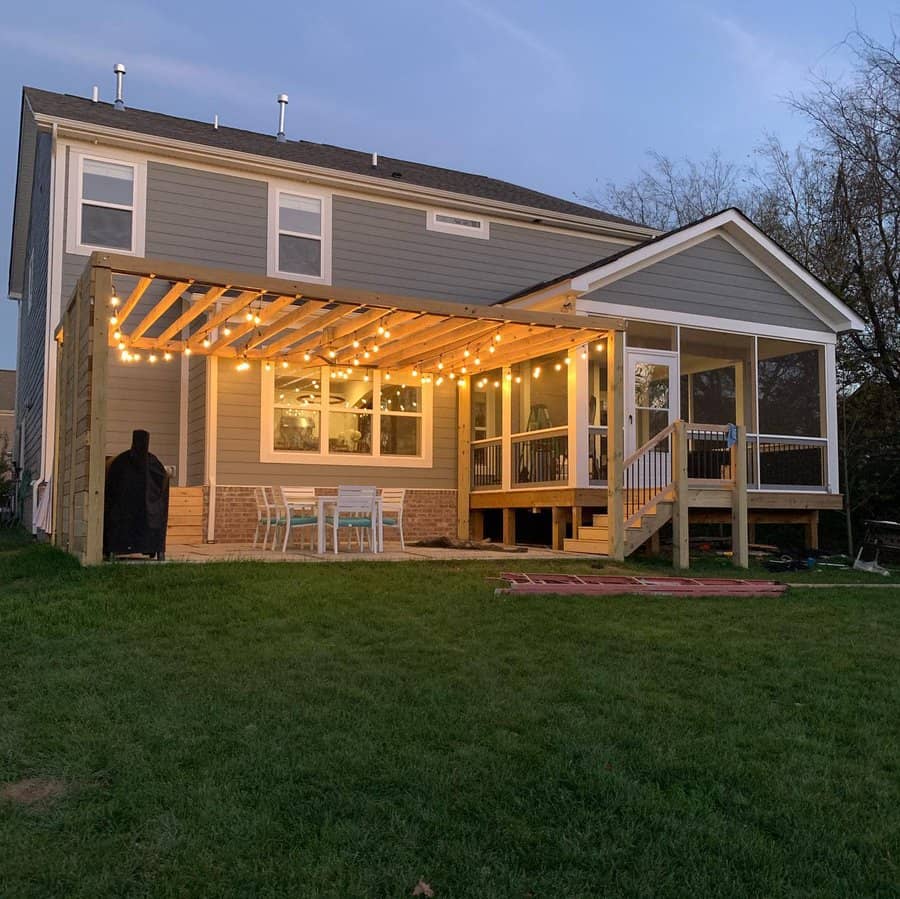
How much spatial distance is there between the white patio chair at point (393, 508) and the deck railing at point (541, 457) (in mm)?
1707

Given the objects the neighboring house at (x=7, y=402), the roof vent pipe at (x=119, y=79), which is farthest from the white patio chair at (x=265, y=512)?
the neighboring house at (x=7, y=402)

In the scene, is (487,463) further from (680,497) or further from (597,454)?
(680,497)

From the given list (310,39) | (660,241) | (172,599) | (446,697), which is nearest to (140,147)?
(660,241)

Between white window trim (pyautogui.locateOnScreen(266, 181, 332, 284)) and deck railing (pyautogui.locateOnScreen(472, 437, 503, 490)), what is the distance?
3304mm

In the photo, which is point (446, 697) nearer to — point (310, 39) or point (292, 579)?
point (292, 579)

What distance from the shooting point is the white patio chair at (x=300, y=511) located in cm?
983

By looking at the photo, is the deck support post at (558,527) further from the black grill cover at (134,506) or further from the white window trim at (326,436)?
the black grill cover at (134,506)

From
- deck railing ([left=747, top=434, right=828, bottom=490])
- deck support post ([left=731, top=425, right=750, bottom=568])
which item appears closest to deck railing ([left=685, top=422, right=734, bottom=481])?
deck railing ([left=747, top=434, right=828, bottom=490])

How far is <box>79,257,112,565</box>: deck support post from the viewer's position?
23.5 feet

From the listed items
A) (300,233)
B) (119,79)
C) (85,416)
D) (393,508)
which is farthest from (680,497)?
(119,79)

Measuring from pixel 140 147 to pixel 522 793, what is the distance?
36.3 feet

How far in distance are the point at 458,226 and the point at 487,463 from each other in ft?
12.8

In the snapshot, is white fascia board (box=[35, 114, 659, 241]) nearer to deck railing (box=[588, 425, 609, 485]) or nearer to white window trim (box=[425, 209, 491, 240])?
white window trim (box=[425, 209, 491, 240])

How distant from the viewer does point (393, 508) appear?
34.8 feet
